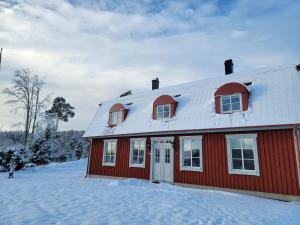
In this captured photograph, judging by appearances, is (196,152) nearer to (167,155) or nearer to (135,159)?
(167,155)

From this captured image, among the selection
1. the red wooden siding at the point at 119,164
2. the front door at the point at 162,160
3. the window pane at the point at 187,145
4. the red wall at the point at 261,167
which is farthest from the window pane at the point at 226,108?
the red wooden siding at the point at 119,164

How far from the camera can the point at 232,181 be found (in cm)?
995

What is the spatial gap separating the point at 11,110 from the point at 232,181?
87.7ft

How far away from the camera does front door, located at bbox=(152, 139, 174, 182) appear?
1222 cm

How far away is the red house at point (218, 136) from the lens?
9.08 m

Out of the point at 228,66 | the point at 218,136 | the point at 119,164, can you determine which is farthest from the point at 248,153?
the point at 119,164

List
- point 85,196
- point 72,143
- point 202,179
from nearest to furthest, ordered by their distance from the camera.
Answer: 1. point 85,196
2. point 202,179
3. point 72,143

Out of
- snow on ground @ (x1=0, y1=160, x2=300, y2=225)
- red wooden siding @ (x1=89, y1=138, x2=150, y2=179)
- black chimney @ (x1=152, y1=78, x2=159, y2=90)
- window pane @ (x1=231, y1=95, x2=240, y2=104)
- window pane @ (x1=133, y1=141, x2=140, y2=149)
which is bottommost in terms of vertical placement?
snow on ground @ (x1=0, y1=160, x2=300, y2=225)

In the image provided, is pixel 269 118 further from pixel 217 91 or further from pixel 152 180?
pixel 152 180

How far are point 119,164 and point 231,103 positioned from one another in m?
8.14

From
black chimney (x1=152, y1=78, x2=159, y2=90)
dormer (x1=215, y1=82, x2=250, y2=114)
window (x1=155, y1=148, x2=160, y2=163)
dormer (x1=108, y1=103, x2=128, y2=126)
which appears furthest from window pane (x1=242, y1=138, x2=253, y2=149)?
black chimney (x1=152, y1=78, x2=159, y2=90)

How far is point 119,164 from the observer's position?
563 inches

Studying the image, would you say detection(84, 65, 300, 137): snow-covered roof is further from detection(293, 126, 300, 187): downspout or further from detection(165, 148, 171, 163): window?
detection(165, 148, 171, 163): window

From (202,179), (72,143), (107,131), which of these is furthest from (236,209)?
(72,143)
